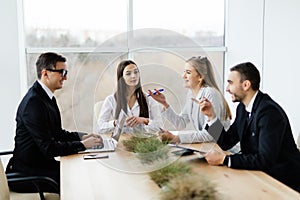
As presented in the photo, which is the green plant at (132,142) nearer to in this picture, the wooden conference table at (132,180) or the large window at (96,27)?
the wooden conference table at (132,180)

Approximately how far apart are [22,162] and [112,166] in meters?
0.64

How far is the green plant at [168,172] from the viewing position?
1.71 metres

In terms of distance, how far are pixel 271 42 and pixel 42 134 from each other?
103 inches

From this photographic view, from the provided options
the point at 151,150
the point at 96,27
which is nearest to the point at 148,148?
the point at 151,150

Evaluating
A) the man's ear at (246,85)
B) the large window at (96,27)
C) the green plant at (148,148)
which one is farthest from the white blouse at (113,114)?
the large window at (96,27)

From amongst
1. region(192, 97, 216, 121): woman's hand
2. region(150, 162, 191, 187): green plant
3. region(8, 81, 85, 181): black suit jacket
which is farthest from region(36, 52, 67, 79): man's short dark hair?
region(150, 162, 191, 187): green plant

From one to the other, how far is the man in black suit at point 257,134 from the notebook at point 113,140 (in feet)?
1.46

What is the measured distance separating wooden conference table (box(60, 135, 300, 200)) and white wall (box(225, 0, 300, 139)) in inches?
66.9

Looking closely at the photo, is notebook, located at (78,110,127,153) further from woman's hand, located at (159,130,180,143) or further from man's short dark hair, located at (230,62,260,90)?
man's short dark hair, located at (230,62,260,90)

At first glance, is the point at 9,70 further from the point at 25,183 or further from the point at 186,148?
the point at 186,148

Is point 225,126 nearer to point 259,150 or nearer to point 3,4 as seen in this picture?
point 259,150

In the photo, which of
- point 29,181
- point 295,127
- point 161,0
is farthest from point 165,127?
point 161,0

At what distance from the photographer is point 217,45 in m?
4.47

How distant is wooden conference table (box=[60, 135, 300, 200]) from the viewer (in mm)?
1692
